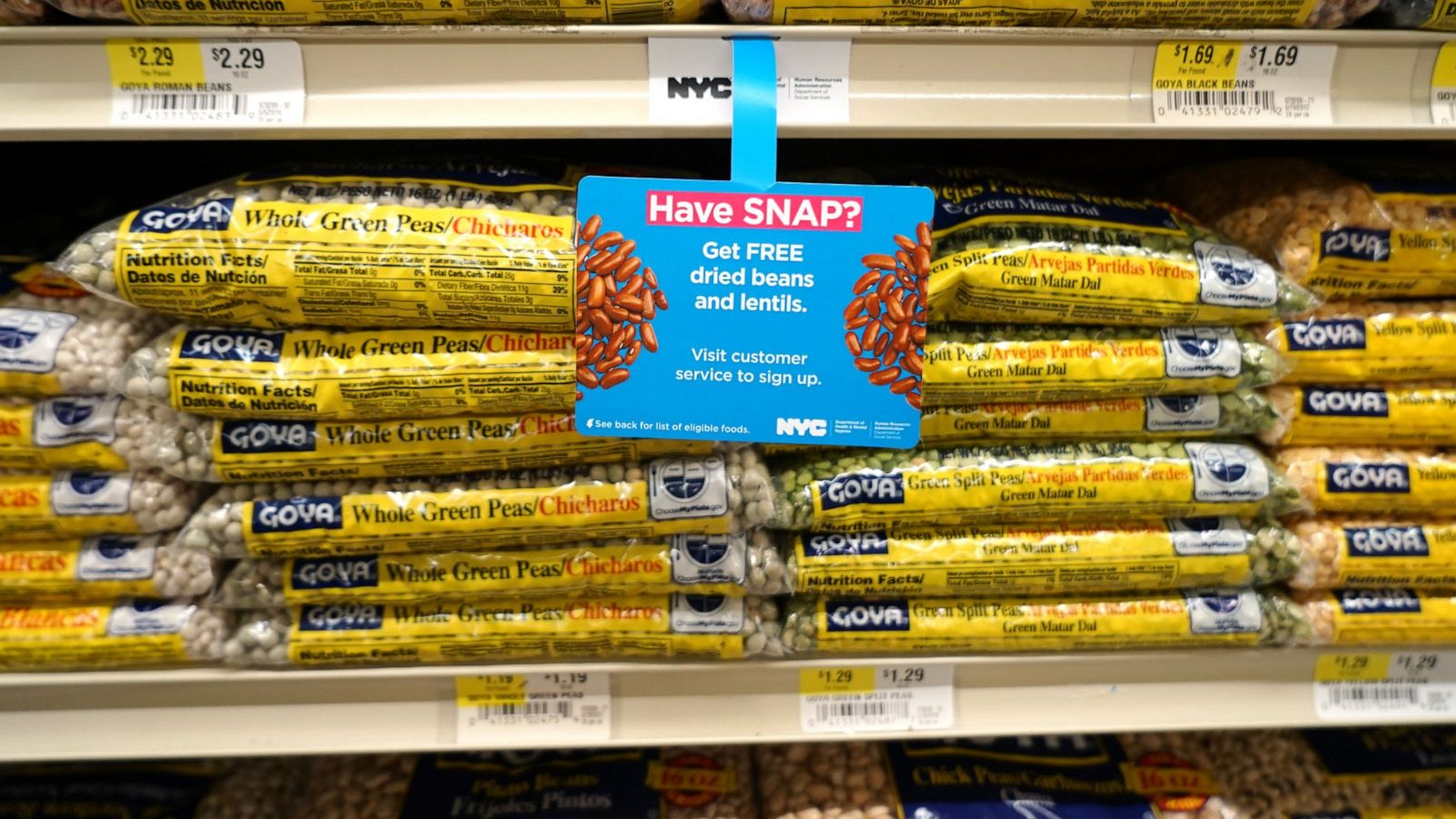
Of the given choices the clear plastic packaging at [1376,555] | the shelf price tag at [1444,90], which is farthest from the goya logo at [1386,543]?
the shelf price tag at [1444,90]

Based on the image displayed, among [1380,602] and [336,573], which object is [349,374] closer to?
[336,573]

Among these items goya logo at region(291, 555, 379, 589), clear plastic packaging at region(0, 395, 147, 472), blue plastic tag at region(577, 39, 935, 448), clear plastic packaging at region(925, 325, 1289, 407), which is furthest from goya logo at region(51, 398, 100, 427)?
clear plastic packaging at region(925, 325, 1289, 407)

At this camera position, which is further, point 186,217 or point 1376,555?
point 1376,555

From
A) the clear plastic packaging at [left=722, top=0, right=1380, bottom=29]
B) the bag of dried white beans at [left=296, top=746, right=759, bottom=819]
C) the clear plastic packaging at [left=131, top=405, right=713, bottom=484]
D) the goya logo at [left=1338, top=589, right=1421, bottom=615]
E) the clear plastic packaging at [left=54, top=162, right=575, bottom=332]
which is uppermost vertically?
the clear plastic packaging at [left=722, top=0, right=1380, bottom=29]

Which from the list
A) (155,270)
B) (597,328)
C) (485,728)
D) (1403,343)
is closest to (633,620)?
(485,728)

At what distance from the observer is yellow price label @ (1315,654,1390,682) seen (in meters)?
0.89

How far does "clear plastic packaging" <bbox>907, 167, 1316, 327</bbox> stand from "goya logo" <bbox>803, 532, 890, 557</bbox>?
247 millimetres

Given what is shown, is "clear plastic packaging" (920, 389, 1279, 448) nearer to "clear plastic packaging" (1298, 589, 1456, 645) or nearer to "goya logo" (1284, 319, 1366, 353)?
"goya logo" (1284, 319, 1366, 353)

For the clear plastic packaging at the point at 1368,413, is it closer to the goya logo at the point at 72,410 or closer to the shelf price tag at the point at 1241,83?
the shelf price tag at the point at 1241,83

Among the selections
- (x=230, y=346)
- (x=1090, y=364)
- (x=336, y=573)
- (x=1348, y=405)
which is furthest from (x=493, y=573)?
(x=1348, y=405)

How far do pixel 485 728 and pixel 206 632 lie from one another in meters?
0.31

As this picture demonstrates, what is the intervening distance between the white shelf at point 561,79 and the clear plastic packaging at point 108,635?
1.56ft

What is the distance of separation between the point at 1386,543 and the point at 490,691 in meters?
0.99

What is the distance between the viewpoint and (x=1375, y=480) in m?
0.86
